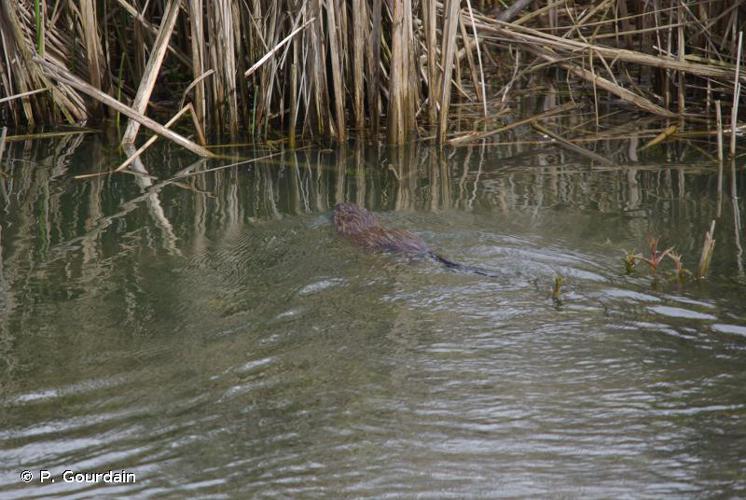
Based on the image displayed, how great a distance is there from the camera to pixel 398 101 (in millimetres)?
7258

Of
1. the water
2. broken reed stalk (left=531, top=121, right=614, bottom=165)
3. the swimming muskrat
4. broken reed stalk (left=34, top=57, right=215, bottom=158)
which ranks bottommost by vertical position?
the water

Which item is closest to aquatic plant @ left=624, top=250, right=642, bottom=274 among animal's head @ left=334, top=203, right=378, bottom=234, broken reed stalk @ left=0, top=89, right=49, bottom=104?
animal's head @ left=334, top=203, right=378, bottom=234

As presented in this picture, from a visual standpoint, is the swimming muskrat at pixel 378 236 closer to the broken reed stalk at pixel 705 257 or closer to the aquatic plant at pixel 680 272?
the aquatic plant at pixel 680 272

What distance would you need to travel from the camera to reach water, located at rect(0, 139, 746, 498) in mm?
2879

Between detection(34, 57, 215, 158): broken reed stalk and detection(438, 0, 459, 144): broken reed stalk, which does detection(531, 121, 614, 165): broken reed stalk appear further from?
detection(34, 57, 215, 158): broken reed stalk

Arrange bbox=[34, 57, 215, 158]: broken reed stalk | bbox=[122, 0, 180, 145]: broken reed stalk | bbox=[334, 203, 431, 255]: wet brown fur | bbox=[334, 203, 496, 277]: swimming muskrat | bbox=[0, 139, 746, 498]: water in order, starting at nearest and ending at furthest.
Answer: bbox=[0, 139, 746, 498]: water → bbox=[334, 203, 496, 277]: swimming muskrat → bbox=[334, 203, 431, 255]: wet brown fur → bbox=[34, 57, 215, 158]: broken reed stalk → bbox=[122, 0, 180, 145]: broken reed stalk

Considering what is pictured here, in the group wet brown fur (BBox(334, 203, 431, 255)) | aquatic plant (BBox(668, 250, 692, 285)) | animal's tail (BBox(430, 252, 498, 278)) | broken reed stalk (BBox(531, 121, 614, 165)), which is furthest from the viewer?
broken reed stalk (BBox(531, 121, 614, 165))

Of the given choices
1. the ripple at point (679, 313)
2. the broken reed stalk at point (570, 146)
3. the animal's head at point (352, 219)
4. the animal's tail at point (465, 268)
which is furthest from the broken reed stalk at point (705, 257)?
the broken reed stalk at point (570, 146)

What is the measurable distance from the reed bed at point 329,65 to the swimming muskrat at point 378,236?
5.88 feet

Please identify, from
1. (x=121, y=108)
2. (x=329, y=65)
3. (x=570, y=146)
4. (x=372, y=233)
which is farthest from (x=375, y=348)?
(x=329, y=65)

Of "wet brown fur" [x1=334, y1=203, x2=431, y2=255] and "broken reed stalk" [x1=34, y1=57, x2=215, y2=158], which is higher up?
"broken reed stalk" [x1=34, y1=57, x2=215, y2=158]

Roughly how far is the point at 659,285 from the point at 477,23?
396 cm

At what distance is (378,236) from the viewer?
521 centimetres

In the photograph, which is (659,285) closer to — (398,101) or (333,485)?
(333,485)
